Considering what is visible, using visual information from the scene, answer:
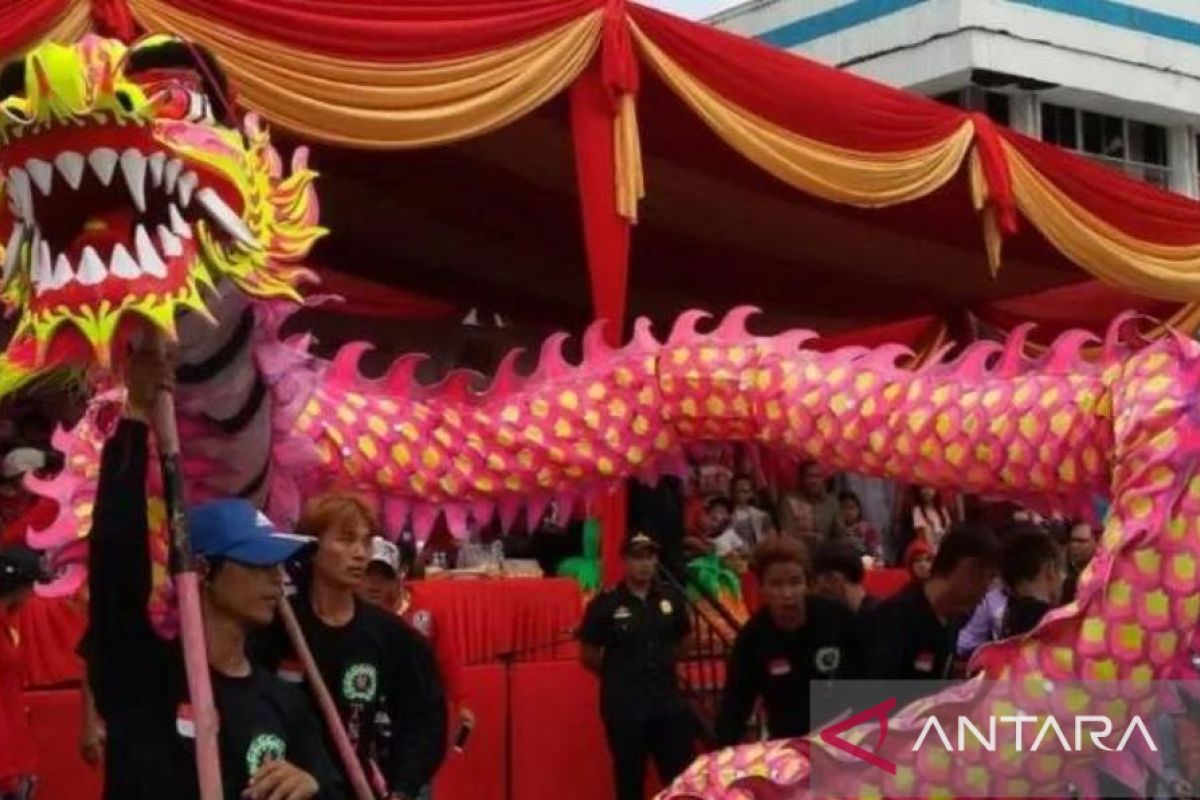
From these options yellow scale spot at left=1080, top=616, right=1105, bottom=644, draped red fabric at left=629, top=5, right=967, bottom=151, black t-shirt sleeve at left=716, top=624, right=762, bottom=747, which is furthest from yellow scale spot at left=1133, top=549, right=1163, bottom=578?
draped red fabric at left=629, top=5, right=967, bottom=151

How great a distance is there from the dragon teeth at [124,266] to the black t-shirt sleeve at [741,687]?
2885mm

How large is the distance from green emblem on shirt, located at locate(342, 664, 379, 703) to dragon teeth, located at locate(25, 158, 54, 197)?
3.97 feet

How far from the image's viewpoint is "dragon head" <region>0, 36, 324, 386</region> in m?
2.68

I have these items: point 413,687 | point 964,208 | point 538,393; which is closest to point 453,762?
point 538,393

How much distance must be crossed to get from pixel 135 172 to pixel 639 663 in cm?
381

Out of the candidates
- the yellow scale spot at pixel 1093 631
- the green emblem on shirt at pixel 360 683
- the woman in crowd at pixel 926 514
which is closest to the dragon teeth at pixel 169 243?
the green emblem on shirt at pixel 360 683

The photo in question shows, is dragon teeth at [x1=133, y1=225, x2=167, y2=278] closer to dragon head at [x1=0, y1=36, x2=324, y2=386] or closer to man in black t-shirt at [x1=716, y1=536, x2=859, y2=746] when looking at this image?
dragon head at [x1=0, y1=36, x2=324, y2=386]

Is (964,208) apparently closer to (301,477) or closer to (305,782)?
(301,477)

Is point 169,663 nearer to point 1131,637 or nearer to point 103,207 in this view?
point 103,207

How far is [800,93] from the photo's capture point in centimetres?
768

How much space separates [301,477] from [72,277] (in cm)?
123

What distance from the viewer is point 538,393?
4.31 metres

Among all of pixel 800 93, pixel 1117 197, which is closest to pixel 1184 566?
pixel 800 93

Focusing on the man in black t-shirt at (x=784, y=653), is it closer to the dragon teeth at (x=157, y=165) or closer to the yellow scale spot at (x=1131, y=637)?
the yellow scale spot at (x=1131, y=637)
